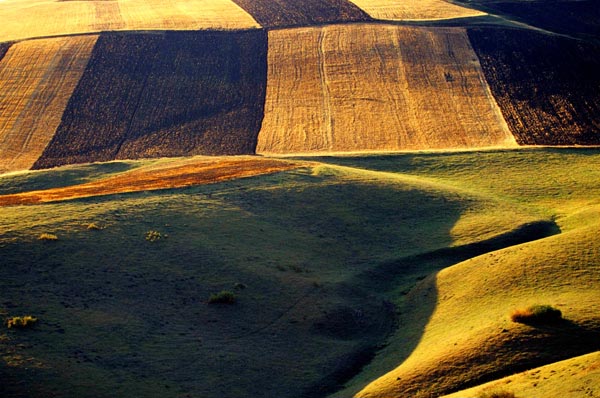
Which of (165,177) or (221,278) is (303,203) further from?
(221,278)

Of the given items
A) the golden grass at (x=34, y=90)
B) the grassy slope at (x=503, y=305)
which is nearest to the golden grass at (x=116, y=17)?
the golden grass at (x=34, y=90)

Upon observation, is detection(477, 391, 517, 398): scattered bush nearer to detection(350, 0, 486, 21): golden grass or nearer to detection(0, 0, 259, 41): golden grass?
detection(350, 0, 486, 21): golden grass

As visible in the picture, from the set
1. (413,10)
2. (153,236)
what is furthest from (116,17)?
(153,236)

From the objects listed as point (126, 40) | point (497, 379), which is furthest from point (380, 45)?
point (497, 379)

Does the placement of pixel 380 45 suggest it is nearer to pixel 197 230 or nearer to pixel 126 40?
pixel 126 40

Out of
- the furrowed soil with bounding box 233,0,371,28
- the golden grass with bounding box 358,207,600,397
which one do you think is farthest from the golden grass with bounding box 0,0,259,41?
the golden grass with bounding box 358,207,600,397

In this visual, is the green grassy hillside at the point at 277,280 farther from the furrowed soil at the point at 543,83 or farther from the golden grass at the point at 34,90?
the golden grass at the point at 34,90

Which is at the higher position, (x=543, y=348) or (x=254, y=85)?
(x=543, y=348)
